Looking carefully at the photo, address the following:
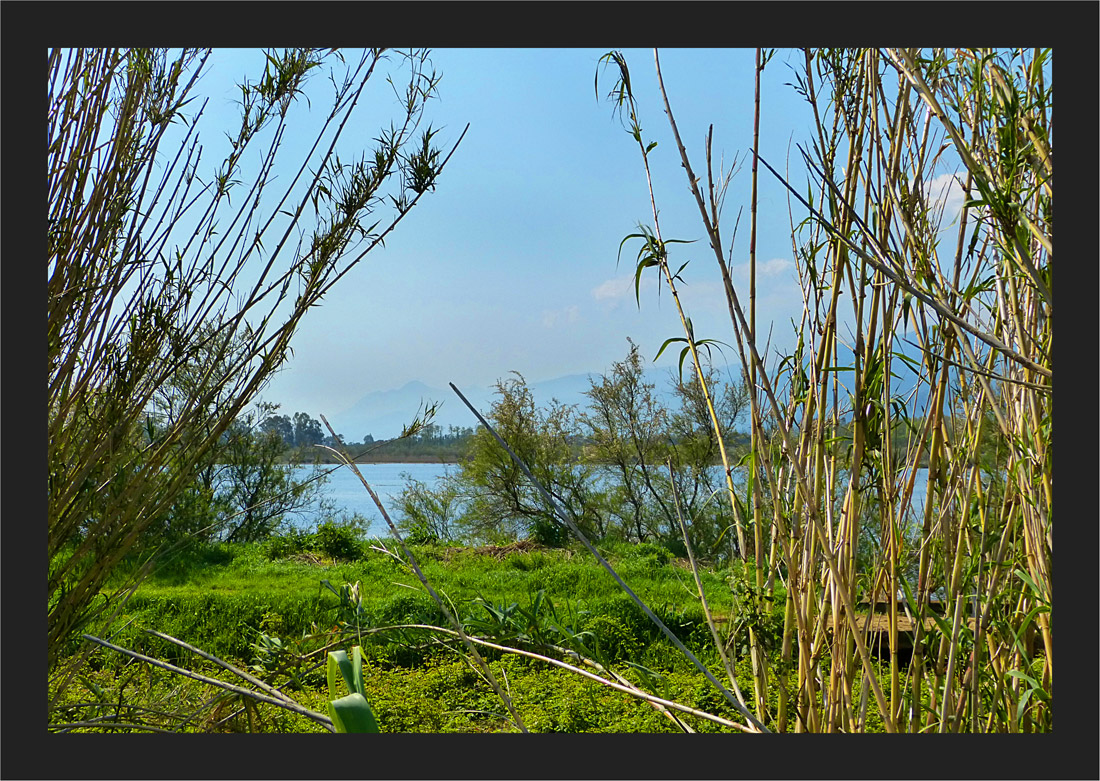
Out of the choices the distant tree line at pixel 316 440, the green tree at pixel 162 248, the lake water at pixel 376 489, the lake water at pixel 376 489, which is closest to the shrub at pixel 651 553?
the lake water at pixel 376 489

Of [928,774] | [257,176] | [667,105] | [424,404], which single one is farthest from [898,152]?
[257,176]

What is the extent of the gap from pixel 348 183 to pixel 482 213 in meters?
4.72

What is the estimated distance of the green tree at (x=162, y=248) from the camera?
3.40 ft

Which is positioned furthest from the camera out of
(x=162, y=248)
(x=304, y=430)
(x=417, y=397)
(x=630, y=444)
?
(x=630, y=444)

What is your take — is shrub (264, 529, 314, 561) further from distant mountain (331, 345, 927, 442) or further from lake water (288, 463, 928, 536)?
distant mountain (331, 345, 927, 442)

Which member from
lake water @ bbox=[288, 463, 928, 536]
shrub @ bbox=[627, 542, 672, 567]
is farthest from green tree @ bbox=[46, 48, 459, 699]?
lake water @ bbox=[288, 463, 928, 536]

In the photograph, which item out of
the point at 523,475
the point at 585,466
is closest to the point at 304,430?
the point at 523,475

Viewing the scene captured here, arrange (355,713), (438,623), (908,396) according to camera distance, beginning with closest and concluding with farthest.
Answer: (355,713)
(908,396)
(438,623)

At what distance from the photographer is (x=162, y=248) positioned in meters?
1.17

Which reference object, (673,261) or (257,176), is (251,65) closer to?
(257,176)

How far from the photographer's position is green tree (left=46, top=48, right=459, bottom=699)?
1.04 metres

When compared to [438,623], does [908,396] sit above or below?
above

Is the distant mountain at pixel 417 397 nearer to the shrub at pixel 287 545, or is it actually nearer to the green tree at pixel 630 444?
the green tree at pixel 630 444

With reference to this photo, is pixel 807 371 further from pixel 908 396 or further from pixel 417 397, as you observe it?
pixel 417 397
